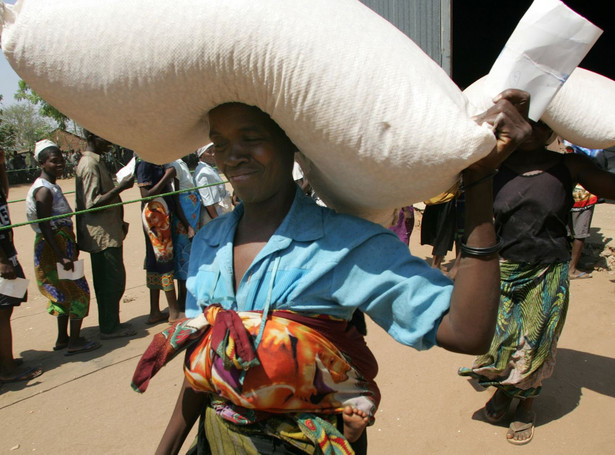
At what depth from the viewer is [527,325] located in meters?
2.69

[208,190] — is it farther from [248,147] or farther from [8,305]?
[248,147]

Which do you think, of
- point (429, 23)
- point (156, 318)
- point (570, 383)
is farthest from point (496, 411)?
point (429, 23)

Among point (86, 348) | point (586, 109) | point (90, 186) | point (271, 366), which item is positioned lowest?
point (86, 348)

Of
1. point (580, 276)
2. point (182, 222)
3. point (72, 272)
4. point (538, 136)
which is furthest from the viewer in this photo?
point (580, 276)

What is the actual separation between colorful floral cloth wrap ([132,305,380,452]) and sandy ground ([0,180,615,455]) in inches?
70.6

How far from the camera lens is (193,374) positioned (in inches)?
49.2

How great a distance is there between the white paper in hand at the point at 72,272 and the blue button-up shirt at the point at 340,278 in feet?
10.7

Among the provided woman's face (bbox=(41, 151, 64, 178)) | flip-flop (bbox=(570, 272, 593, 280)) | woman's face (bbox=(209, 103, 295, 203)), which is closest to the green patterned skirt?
woman's face (bbox=(209, 103, 295, 203))

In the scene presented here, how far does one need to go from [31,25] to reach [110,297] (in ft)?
12.4

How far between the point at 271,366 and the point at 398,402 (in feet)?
7.61

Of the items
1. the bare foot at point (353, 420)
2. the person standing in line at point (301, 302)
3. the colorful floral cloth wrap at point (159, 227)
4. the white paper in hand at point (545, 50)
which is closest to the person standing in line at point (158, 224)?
the colorful floral cloth wrap at point (159, 227)

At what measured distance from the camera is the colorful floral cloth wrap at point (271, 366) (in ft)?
3.69

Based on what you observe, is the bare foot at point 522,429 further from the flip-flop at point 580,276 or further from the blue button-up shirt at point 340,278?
the flip-flop at point 580,276

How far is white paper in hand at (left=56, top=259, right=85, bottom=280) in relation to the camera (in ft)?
13.2
